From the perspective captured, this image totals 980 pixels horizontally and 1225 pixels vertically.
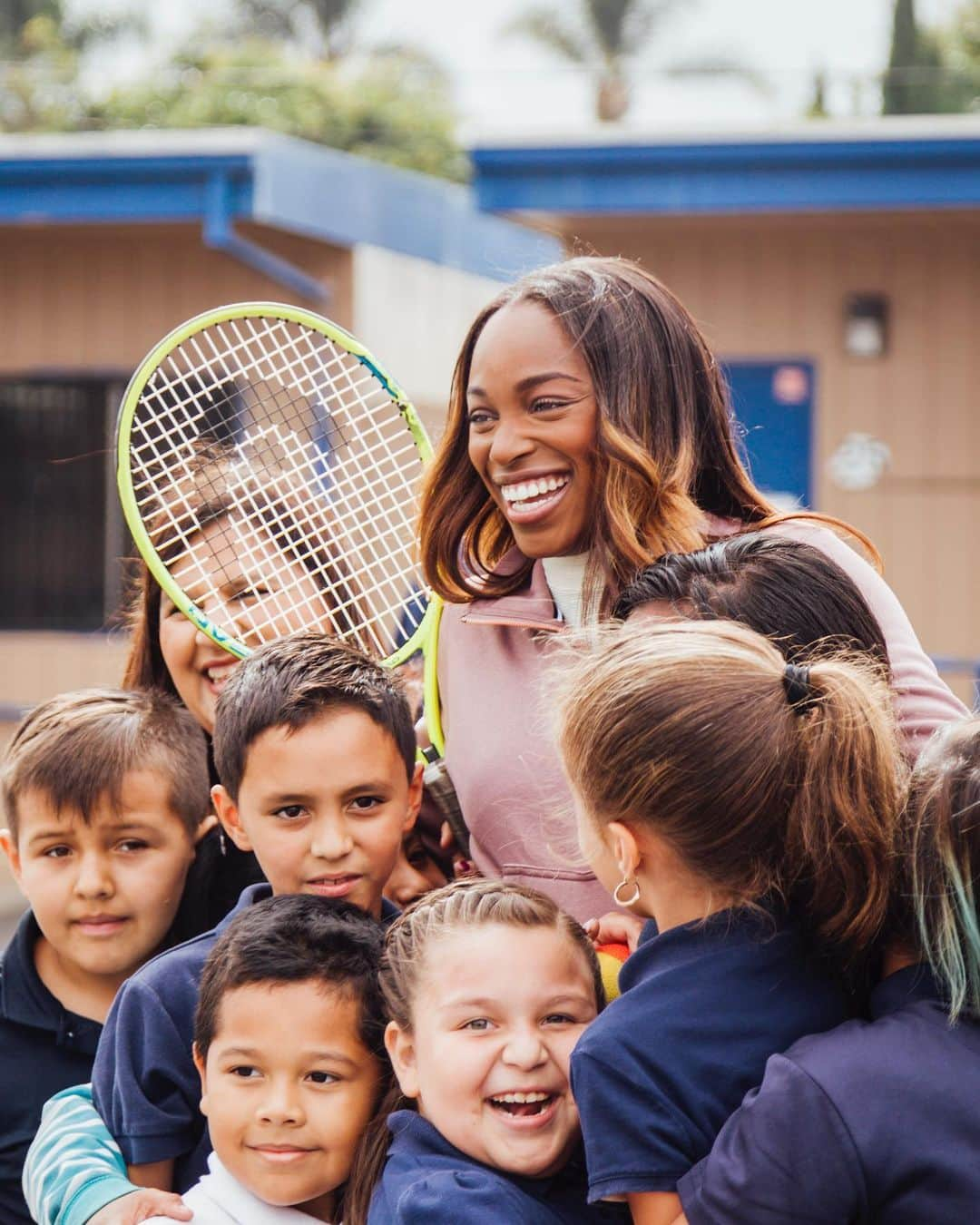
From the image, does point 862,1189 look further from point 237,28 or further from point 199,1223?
point 237,28

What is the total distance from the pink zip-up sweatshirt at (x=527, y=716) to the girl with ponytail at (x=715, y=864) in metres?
0.35

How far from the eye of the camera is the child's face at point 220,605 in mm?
3062

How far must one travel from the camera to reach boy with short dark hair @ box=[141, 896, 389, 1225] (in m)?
2.22

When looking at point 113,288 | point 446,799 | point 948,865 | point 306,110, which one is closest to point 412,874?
point 446,799

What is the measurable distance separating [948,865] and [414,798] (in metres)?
0.96

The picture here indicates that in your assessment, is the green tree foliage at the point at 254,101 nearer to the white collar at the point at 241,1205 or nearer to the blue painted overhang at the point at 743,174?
the blue painted overhang at the point at 743,174

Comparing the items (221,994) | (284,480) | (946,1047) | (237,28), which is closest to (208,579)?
(284,480)

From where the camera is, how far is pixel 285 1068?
2.23 meters

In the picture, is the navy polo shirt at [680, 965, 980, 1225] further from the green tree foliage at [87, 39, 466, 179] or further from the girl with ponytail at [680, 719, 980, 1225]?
the green tree foliage at [87, 39, 466, 179]

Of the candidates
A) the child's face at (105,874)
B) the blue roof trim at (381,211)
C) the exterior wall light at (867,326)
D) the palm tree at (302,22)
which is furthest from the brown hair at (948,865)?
the palm tree at (302,22)

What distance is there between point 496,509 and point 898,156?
286 inches

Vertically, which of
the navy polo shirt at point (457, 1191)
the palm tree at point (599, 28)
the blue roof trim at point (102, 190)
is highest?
the palm tree at point (599, 28)

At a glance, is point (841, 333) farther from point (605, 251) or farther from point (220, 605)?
point (220, 605)

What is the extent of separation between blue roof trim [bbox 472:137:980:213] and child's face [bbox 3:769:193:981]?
7.36m
